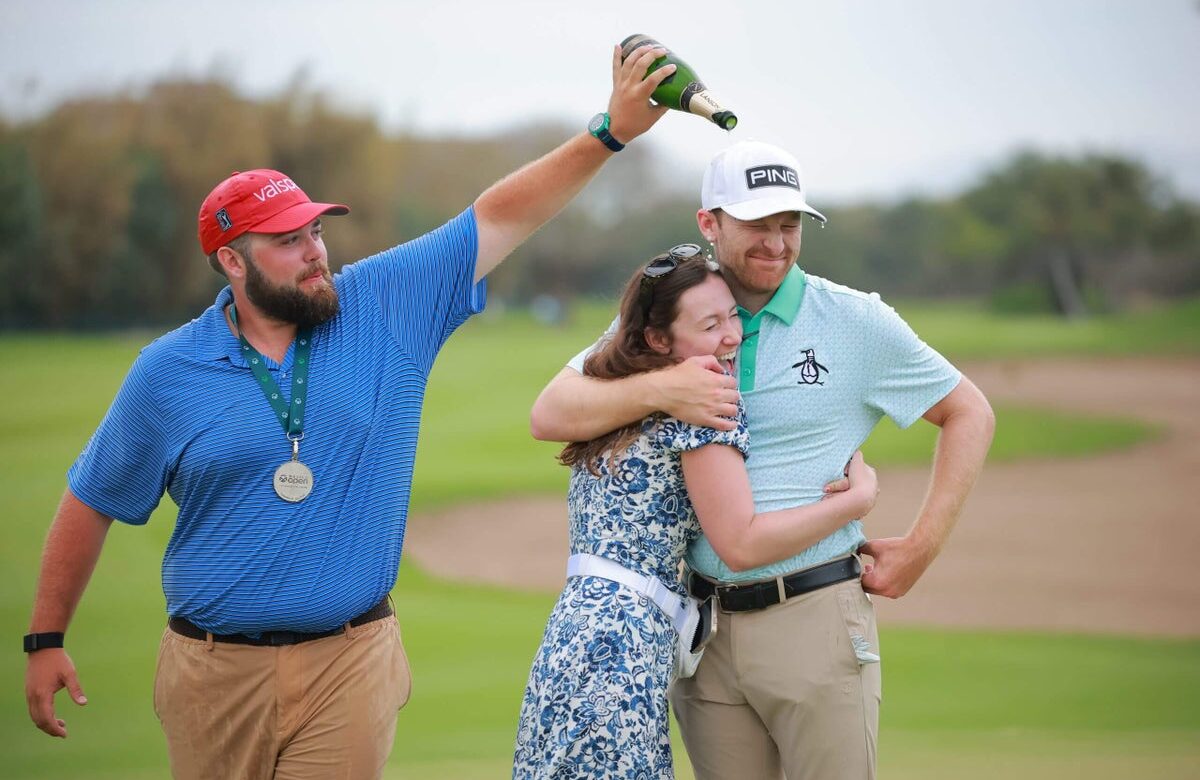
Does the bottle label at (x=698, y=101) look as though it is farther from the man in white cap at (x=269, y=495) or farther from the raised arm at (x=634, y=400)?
the raised arm at (x=634, y=400)

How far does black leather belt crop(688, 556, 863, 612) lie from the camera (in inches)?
116

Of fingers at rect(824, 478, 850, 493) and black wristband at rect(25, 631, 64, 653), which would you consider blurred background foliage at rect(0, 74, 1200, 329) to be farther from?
fingers at rect(824, 478, 850, 493)

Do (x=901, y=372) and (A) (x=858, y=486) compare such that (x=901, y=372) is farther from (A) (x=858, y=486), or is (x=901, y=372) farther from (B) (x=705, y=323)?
(B) (x=705, y=323)

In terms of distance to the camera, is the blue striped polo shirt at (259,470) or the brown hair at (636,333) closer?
the brown hair at (636,333)

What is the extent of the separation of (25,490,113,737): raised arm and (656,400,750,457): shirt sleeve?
4.62ft

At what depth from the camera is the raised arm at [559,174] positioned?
303cm

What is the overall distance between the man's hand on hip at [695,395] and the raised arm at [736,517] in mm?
68

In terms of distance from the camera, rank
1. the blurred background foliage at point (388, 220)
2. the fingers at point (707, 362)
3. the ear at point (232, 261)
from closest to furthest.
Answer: the fingers at point (707, 362), the ear at point (232, 261), the blurred background foliage at point (388, 220)

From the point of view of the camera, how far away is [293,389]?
3.04 m

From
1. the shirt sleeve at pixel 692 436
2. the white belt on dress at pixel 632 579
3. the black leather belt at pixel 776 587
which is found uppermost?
the shirt sleeve at pixel 692 436

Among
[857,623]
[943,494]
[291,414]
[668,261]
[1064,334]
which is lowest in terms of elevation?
[1064,334]

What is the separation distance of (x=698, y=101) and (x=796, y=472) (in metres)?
0.85

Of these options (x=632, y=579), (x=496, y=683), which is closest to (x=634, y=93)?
(x=632, y=579)

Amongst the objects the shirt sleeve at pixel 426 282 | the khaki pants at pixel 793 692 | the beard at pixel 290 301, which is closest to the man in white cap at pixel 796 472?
the khaki pants at pixel 793 692
